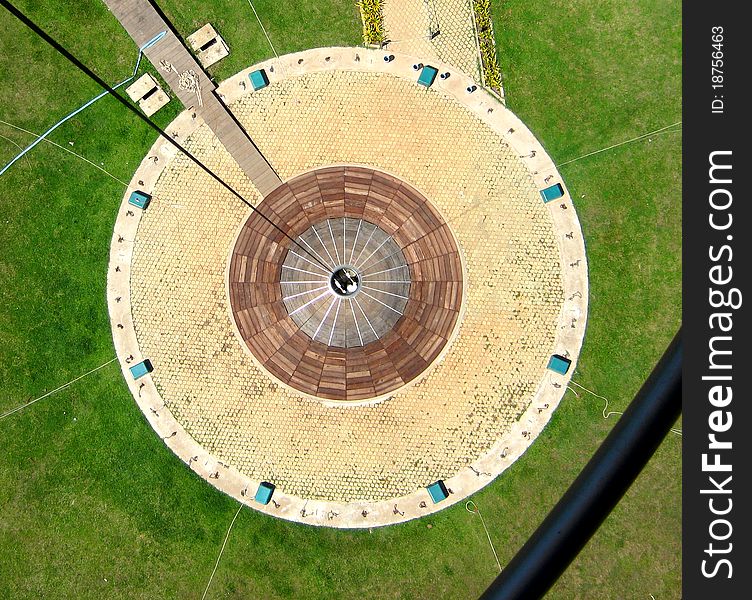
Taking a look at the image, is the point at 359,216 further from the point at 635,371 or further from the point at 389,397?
the point at 635,371

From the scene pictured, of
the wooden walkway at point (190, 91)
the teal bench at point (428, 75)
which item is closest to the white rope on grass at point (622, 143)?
the teal bench at point (428, 75)

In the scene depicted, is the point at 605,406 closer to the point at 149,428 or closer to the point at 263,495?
the point at 263,495

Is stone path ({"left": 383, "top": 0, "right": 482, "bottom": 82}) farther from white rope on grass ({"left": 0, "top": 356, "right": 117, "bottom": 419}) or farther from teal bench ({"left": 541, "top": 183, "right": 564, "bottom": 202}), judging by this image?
white rope on grass ({"left": 0, "top": 356, "right": 117, "bottom": 419})

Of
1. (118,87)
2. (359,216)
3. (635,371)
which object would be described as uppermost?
(118,87)

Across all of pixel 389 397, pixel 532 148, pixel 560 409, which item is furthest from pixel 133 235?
pixel 560 409

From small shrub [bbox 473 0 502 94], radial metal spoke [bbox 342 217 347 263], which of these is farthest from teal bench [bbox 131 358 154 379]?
small shrub [bbox 473 0 502 94]

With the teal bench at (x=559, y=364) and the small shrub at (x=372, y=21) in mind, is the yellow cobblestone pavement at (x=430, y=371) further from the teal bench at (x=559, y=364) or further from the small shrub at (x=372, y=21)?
the small shrub at (x=372, y=21)

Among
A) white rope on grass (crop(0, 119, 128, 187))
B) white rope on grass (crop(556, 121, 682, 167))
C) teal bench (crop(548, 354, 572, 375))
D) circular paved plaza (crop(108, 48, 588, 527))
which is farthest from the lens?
white rope on grass (crop(0, 119, 128, 187))

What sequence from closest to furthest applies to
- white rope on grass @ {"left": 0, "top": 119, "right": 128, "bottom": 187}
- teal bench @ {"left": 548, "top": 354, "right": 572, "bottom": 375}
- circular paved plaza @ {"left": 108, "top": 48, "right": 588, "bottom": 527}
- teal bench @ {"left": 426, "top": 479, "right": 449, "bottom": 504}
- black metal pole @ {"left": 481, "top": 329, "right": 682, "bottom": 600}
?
black metal pole @ {"left": 481, "top": 329, "right": 682, "bottom": 600} → teal bench @ {"left": 426, "top": 479, "right": 449, "bottom": 504} → teal bench @ {"left": 548, "top": 354, "right": 572, "bottom": 375} → circular paved plaza @ {"left": 108, "top": 48, "right": 588, "bottom": 527} → white rope on grass @ {"left": 0, "top": 119, "right": 128, "bottom": 187}
